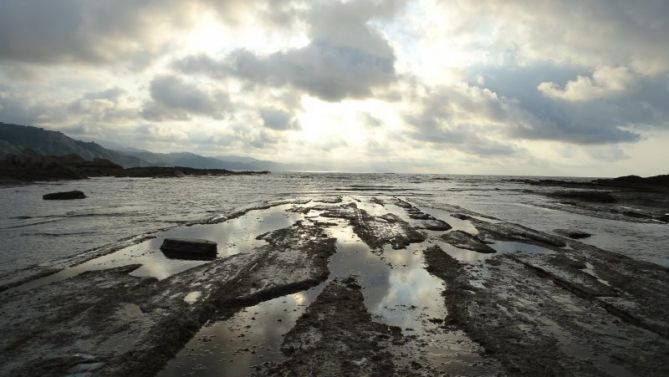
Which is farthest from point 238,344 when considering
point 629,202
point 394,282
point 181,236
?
point 629,202

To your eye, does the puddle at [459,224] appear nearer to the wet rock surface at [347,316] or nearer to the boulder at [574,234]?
the boulder at [574,234]

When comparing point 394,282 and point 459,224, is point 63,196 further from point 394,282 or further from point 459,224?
point 394,282

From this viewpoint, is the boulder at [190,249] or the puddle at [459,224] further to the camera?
the puddle at [459,224]

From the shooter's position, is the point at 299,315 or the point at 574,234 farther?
the point at 574,234

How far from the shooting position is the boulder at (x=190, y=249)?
1623cm

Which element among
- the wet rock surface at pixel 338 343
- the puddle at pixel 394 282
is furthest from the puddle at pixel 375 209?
the wet rock surface at pixel 338 343

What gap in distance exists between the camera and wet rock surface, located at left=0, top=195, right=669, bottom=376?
24.1 ft

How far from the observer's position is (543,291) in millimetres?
12422

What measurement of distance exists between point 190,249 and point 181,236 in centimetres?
526

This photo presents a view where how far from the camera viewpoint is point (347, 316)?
961cm

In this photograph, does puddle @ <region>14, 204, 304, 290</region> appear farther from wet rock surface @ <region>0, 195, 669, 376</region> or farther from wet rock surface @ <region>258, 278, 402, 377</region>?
wet rock surface @ <region>258, 278, 402, 377</region>

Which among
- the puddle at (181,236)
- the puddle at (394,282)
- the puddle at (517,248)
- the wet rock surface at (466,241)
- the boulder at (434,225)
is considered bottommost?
the puddle at (181,236)

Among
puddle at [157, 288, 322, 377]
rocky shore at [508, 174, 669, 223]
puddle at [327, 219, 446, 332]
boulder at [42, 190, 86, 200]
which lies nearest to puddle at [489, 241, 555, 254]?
puddle at [327, 219, 446, 332]

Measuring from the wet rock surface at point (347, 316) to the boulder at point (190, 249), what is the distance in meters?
0.73
